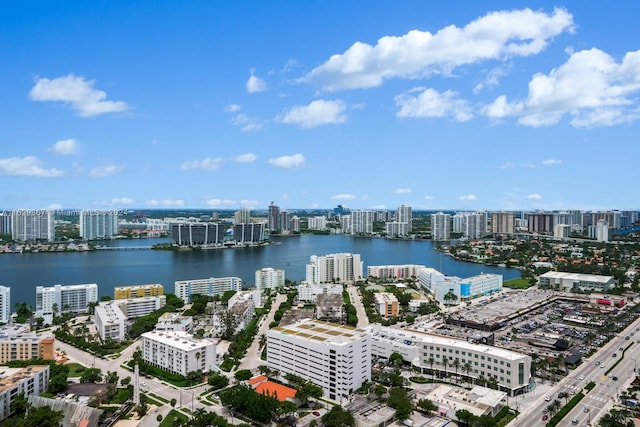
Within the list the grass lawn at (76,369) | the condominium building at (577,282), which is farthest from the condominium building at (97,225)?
the condominium building at (577,282)

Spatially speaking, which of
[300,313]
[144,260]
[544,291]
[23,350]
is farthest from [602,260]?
[23,350]

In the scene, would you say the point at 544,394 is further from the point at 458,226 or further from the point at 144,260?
the point at 458,226

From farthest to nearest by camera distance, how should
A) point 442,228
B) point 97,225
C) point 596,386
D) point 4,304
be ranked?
point 442,228 < point 97,225 < point 4,304 < point 596,386

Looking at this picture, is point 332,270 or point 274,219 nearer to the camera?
point 332,270

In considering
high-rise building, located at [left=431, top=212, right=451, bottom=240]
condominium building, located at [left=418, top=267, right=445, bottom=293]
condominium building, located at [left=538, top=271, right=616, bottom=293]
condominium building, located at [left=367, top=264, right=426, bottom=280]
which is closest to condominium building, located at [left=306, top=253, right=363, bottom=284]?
condominium building, located at [left=367, top=264, right=426, bottom=280]

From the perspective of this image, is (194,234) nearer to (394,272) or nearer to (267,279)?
(267,279)

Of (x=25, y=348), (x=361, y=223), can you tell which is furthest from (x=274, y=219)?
(x=25, y=348)

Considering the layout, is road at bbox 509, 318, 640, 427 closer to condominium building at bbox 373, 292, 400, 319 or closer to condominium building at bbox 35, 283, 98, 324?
condominium building at bbox 373, 292, 400, 319
